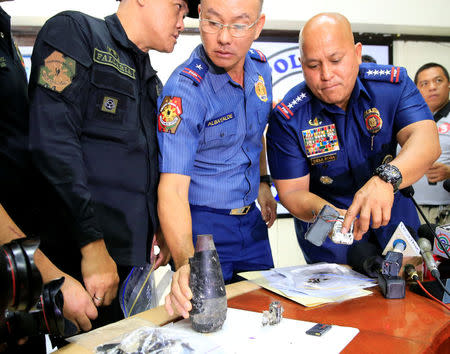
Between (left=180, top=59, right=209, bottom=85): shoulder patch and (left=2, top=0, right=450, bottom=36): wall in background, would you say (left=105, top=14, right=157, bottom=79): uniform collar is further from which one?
(left=2, top=0, right=450, bottom=36): wall in background

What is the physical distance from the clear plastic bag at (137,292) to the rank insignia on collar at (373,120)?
1.01 m

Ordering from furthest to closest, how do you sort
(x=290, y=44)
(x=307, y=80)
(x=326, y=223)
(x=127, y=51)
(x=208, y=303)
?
(x=290, y=44), (x=307, y=80), (x=127, y=51), (x=326, y=223), (x=208, y=303)

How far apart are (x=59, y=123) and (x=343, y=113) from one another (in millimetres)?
1085

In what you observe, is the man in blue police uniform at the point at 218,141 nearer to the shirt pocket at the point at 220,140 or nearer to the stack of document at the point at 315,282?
the shirt pocket at the point at 220,140

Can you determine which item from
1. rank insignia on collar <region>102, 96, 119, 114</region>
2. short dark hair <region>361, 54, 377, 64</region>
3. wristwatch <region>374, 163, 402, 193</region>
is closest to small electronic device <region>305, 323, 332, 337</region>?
wristwatch <region>374, 163, 402, 193</region>

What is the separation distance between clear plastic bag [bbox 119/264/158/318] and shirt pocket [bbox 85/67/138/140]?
46cm

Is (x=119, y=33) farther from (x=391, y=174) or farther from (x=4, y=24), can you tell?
→ (x=391, y=174)

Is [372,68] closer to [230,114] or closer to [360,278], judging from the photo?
[230,114]

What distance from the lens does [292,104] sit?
1743mm

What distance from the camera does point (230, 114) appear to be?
1.54 meters

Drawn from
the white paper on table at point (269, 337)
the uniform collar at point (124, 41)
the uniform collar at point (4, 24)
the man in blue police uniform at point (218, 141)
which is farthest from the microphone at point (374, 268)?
the uniform collar at point (4, 24)

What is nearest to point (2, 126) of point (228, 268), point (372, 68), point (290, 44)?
point (228, 268)

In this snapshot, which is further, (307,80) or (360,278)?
(307,80)

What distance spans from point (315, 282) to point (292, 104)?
0.78 meters
